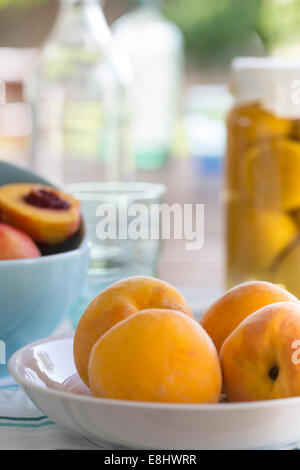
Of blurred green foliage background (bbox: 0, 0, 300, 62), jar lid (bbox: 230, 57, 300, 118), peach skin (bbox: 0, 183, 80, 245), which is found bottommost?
peach skin (bbox: 0, 183, 80, 245)

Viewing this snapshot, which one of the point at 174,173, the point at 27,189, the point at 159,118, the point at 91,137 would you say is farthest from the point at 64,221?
the point at 159,118

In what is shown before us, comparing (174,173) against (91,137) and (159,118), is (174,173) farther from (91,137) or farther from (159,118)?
(91,137)

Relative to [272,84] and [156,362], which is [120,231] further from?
[156,362]

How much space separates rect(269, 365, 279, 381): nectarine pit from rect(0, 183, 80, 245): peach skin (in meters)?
0.19

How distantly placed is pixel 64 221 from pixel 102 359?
18 centimetres

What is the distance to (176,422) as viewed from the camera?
260 millimetres

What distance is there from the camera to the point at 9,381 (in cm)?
39

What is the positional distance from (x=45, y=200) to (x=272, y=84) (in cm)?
17

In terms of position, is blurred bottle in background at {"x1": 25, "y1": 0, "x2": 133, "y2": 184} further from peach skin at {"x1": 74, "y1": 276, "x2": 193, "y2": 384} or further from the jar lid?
peach skin at {"x1": 74, "y1": 276, "x2": 193, "y2": 384}

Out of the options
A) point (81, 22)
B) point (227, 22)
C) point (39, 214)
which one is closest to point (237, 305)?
point (39, 214)

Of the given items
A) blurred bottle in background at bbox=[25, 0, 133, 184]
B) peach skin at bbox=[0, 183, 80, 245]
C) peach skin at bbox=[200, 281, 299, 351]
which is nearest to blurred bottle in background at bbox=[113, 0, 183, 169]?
blurred bottle in background at bbox=[25, 0, 133, 184]

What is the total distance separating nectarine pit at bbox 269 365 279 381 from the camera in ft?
0.94

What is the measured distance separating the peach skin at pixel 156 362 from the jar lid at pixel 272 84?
0.93 ft

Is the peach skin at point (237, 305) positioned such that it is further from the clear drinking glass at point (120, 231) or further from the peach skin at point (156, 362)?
the clear drinking glass at point (120, 231)
